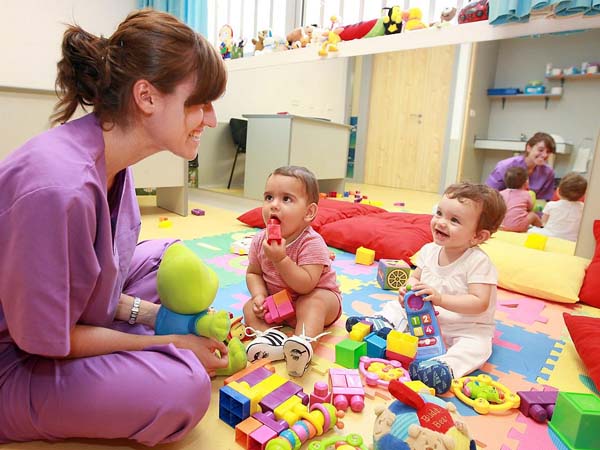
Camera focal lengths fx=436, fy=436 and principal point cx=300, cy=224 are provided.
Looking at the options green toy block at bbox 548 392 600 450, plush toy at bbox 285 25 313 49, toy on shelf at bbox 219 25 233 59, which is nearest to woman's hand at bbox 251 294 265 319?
green toy block at bbox 548 392 600 450

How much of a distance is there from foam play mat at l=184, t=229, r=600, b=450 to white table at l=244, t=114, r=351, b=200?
60.5 inches

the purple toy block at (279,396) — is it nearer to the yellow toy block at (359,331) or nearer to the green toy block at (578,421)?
the yellow toy block at (359,331)

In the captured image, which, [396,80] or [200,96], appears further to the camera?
[396,80]

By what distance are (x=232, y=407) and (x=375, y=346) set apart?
45 cm

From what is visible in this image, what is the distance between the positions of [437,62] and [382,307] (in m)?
2.17

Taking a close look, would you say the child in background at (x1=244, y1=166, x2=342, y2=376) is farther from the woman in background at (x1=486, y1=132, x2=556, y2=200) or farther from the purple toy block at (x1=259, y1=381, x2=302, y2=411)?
the woman in background at (x1=486, y1=132, x2=556, y2=200)

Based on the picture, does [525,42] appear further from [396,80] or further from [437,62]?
[396,80]

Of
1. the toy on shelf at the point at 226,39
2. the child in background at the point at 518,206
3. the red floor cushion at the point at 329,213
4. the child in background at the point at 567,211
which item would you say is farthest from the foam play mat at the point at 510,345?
the toy on shelf at the point at 226,39

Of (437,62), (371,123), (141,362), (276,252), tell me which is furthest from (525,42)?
(141,362)

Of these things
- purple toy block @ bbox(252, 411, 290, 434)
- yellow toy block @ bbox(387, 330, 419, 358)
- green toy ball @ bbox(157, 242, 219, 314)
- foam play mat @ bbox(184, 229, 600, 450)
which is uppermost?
green toy ball @ bbox(157, 242, 219, 314)

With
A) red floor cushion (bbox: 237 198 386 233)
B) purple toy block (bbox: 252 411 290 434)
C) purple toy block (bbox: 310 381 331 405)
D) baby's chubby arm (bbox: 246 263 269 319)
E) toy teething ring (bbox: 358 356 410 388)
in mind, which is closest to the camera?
purple toy block (bbox: 252 411 290 434)

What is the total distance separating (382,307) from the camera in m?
1.55

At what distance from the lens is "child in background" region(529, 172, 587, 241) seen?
7.92ft

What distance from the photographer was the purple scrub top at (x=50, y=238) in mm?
609
